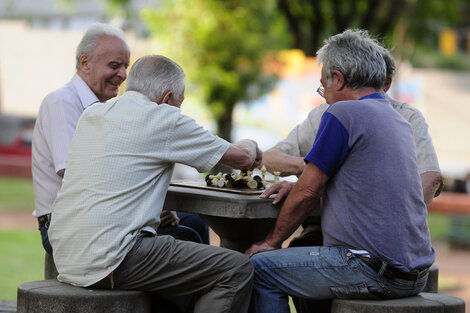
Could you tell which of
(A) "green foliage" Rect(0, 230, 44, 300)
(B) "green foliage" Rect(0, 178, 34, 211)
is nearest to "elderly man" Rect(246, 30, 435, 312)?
(A) "green foliage" Rect(0, 230, 44, 300)

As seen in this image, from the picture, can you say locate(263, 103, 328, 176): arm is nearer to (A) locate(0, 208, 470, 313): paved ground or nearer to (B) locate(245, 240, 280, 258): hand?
(B) locate(245, 240, 280, 258): hand

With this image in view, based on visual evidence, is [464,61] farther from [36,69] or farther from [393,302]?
[393,302]

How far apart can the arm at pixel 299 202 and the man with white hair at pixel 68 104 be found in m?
1.24

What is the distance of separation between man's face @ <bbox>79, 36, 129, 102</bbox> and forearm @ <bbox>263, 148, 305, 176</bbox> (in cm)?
103

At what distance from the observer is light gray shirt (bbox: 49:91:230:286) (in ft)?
10.6

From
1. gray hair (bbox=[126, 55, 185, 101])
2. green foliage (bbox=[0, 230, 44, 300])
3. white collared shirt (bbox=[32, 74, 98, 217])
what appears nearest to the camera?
gray hair (bbox=[126, 55, 185, 101])

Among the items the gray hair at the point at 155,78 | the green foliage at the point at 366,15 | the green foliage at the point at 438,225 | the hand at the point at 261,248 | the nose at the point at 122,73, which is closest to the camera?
the gray hair at the point at 155,78

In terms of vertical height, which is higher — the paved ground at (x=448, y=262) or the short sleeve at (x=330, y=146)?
the short sleeve at (x=330, y=146)

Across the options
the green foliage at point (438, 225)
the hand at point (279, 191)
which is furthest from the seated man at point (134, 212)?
the green foliage at point (438, 225)

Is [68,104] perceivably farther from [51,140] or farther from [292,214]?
[292,214]

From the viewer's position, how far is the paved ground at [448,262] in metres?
10.4

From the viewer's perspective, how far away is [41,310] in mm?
3289

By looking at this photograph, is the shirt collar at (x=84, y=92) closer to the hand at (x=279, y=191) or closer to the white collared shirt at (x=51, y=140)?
the white collared shirt at (x=51, y=140)

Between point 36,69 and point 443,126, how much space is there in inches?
581
